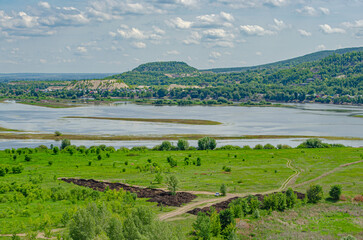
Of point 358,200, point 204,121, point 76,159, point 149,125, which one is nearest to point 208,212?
point 358,200

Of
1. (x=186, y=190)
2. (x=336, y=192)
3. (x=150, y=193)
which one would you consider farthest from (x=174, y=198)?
(x=336, y=192)

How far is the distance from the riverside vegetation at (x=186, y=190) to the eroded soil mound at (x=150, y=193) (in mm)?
1162

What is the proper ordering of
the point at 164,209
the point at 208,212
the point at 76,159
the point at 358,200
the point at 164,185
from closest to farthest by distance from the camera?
the point at 208,212, the point at 164,209, the point at 358,200, the point at 164,185, the point at 76,159

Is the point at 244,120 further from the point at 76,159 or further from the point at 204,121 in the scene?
the point at 76,159

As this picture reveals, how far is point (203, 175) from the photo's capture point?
64625mm

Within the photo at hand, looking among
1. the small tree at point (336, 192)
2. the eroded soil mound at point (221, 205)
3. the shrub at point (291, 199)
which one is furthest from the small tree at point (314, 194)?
the shrub at point (291, 199)

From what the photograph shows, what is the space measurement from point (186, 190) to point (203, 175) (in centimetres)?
1039

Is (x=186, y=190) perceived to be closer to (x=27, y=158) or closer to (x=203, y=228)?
(x=203, y=228)

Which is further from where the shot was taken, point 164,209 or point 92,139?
point 92,139

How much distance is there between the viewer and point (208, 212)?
42.5m

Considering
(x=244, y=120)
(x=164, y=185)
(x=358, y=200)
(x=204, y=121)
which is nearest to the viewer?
(x=358, y=200)

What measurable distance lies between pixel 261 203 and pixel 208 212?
8138mm

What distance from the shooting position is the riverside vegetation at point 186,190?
3553 centimetres

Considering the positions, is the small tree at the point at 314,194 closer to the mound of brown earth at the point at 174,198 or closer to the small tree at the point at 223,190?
the small tree at the point at 223,190
